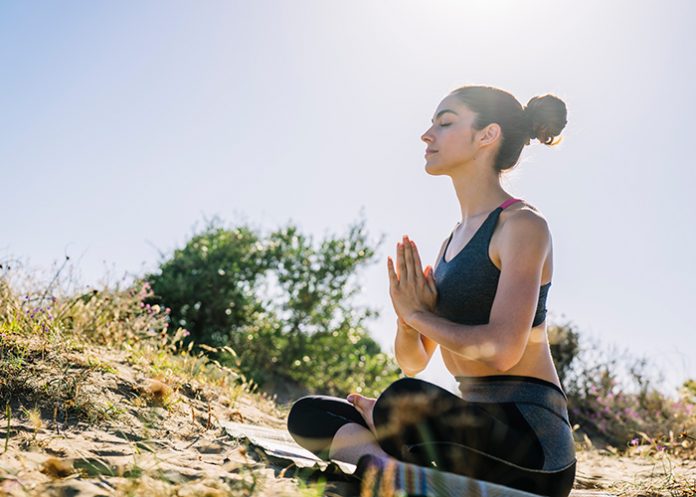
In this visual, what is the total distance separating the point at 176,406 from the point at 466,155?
2.21 meters

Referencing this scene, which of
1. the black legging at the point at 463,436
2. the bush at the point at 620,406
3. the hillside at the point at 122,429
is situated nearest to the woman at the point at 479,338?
the black legging at the point at 463,436

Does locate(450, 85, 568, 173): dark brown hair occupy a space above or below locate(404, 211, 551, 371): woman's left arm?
above

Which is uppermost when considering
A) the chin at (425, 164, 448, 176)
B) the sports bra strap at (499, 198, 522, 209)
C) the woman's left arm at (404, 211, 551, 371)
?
the chin at (425, 164, 448, 176)

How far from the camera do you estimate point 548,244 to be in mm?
2441

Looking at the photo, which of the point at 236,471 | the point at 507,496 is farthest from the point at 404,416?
the point at 236,471

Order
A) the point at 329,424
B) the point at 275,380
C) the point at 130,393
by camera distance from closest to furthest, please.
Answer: the point at 329,424 < the point at 130,393 < the point at 275,380

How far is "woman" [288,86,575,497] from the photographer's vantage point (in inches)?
91.2

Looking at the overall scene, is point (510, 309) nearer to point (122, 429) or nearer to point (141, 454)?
point (141, 454)

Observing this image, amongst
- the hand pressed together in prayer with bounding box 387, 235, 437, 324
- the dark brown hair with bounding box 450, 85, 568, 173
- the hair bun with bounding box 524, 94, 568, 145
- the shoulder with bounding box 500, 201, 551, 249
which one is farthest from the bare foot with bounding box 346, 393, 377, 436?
the hair bun with bounding box 524, 94, 568, 145

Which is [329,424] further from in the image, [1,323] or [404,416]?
[1,323]

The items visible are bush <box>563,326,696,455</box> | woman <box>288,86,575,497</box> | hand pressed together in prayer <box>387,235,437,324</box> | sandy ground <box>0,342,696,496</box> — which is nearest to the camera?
sandy ground <box>0,342,696,496</box>

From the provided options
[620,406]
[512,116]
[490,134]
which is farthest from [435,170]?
[620,406]

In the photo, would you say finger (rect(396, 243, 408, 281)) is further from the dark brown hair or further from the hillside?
the hillside

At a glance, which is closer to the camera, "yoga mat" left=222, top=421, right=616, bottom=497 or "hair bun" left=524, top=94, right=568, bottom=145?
"yoga mat" left=222, top=421, right=616, bottom=497
